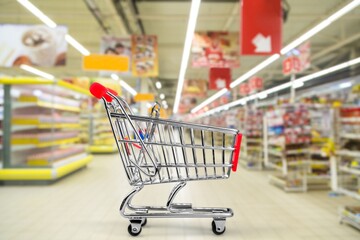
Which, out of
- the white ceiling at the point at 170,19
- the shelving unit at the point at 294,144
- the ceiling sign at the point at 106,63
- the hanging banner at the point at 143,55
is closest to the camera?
the shelving unit at the point at 294,144

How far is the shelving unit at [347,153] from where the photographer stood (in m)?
3.57

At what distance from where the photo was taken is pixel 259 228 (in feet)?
11.6

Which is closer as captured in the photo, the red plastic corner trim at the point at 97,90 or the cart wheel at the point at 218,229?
the red plastic corner trim at the point at 97,90

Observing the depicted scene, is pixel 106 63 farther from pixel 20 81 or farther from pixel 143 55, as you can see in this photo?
pixel 143 55

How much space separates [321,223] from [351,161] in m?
0.83

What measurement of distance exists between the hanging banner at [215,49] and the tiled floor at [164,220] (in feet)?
12.2

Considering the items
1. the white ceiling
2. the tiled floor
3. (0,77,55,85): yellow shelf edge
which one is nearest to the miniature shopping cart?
the tiled floor

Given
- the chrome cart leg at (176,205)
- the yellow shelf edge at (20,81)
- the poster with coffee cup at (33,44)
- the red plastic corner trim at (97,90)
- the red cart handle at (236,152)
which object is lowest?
the chrome cart leg at (176,205)

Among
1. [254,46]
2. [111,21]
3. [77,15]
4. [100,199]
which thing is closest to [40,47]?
[77,15]

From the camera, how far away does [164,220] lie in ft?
12.6

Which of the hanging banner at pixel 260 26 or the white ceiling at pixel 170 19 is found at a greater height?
the white ceiling at pixel 170 19

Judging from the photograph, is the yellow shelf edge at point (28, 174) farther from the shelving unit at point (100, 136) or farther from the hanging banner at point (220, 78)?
the hanging banner at point (220, 78)

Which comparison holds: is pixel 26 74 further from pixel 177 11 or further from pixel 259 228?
pixel 259 228

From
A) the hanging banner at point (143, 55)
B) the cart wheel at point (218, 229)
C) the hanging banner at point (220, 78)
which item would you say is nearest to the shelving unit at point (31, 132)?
the hanging banner at point (143, 55)
